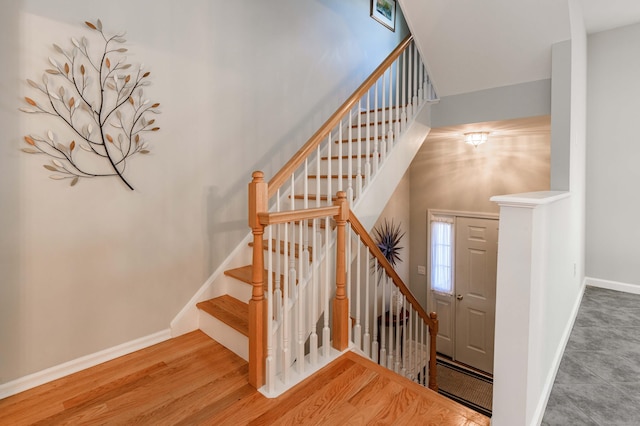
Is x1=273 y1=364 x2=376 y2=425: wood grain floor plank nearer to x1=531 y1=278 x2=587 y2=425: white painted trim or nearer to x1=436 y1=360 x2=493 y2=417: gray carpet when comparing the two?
x1=531 y1=278 x2=587 y2=425: white painted trim

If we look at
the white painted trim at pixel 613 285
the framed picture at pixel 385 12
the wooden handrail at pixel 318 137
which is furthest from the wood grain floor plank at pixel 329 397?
the framed picture at pixel 385 12

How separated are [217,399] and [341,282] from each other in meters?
0.96

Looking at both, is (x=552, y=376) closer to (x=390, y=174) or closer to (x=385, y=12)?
(x=390, y=174)

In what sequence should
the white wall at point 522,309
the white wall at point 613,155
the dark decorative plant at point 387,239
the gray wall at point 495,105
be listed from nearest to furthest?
the white wall at point 522,309 < the gray wall at point 495,105 < the white wall at point 613,155 < the dark decorative plant at point 387,239

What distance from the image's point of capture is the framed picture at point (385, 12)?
4.41m

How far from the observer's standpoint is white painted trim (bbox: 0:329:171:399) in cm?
185

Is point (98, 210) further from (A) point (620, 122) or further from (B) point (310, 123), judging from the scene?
(A) point (620, 122)

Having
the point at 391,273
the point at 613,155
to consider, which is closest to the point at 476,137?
the point at 613,155

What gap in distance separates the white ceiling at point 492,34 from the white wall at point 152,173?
121cm

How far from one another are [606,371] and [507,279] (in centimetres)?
132

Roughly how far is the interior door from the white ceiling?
2187 millimetres

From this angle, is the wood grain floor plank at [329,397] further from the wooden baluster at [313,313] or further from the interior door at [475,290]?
the interior door at [475,290]

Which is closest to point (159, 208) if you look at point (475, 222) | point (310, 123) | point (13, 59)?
point (13, 59)

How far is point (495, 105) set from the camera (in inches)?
124
